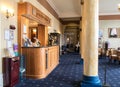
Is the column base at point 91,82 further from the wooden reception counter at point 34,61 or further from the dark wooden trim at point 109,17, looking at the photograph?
the dark wooden trim at point 109,17

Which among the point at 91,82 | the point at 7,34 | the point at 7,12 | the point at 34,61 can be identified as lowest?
the point at 91,82

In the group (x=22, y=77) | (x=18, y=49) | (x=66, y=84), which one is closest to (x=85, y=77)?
(x=66, y=84)

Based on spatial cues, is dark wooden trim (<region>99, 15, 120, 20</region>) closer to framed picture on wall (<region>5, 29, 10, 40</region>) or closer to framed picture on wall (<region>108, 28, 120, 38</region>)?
framed picture on wall (<region>108, 28, 120, 38</region>)

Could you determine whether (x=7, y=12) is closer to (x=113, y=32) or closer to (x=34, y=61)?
(x=34, y=61)

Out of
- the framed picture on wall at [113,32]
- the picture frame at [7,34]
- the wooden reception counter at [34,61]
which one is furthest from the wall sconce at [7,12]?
the framed picture on wall at [113,32]

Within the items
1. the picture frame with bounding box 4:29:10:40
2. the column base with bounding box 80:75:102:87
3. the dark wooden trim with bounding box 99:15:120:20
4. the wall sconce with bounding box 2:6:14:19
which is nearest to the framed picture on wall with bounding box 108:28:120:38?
the dark wooden trim with bounding box 99:15:120:20

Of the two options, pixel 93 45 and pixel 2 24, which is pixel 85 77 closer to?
pixel 93 45

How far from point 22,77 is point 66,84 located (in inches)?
62.2

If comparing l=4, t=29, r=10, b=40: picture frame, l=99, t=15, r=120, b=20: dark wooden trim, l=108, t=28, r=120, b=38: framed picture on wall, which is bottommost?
l=4, t=29, r=10, b=40: picture frame

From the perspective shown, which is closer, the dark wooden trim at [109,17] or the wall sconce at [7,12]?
the wall sconce at [7,12]

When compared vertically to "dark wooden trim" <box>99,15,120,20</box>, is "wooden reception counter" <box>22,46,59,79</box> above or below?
below

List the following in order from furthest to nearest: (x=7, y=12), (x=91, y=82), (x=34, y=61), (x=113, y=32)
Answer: (x=113, y=32)
(x=34, y=61)
(x=7, y=12)
(x=91, y=82)

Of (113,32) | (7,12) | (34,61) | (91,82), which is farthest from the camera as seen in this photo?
(113,32)

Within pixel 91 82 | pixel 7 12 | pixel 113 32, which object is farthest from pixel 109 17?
pixel 7 12
